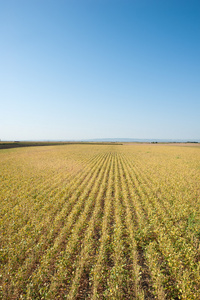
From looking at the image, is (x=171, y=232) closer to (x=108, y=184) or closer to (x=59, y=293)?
(x=59, y=293)

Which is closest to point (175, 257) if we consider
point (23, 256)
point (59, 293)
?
point (59, 293)

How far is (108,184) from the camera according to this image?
15.5 metres

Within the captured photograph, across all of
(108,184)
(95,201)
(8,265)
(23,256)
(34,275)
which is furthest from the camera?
(108,184)

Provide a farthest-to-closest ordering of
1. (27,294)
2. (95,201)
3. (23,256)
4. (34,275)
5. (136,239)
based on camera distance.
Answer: (95,201)
(136,239)
(23,256)
(34,275)
(27,294)

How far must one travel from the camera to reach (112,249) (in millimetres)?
6336

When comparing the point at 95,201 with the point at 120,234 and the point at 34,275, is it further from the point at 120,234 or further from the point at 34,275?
the point at 34,275

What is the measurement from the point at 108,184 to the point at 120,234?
27.6 ft

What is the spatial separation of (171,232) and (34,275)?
671 cm

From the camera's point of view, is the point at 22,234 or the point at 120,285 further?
the point at 22,234

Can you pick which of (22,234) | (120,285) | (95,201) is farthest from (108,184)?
(120,285)

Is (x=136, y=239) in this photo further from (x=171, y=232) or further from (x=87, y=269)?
(x=87, y=269)

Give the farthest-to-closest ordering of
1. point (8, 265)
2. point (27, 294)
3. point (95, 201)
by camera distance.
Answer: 1. point (95, 201)
2. point (8, 265)
3. point (27, 294)

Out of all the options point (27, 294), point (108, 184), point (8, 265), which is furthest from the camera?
point (108, 184)

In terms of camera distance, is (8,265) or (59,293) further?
(8,265)
